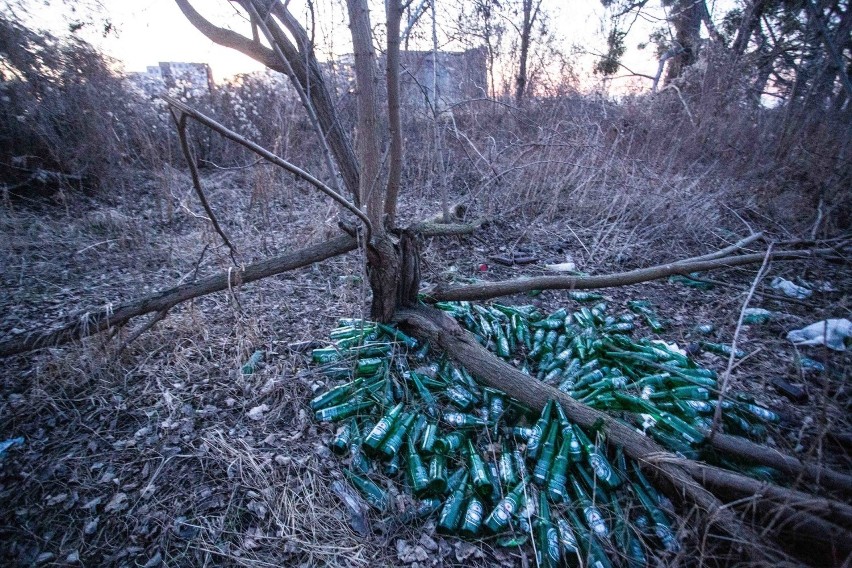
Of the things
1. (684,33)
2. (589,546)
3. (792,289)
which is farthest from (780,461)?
(684,33)

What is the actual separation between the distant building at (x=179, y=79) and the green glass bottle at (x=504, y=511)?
8811 millimetres

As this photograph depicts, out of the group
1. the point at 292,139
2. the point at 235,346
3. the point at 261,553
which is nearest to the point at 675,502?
the point at 261,553

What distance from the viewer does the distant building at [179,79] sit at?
7.64 m

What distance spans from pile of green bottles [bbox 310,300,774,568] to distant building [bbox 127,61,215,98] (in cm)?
754

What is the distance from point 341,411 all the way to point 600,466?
1.37 meters

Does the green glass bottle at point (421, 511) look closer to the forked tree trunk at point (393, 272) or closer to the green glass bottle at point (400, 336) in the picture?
the green glass bottle at point (400, 336)

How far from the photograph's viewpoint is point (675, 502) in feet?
6.08

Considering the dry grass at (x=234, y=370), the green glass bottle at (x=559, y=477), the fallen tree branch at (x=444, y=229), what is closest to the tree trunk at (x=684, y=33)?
the dry grass at (x=234, y=370)

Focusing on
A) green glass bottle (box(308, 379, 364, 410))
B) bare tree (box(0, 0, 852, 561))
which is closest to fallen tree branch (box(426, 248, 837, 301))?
bare tree (box(0, 0, 852, 561))

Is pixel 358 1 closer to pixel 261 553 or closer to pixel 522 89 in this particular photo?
Result: pixel 261 553

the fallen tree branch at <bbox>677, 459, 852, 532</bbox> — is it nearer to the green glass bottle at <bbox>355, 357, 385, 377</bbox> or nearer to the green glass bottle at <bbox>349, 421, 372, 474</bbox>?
the green glass bottle at <bbox>349, 421, 372, 474</bbox>

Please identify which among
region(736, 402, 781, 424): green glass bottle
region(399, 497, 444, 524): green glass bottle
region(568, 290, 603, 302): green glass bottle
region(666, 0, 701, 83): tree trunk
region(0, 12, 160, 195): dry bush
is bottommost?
region(399, 497, 444, 524): green glass bottle

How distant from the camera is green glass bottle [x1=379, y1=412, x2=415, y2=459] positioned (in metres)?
2.10

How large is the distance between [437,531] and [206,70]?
969cm
